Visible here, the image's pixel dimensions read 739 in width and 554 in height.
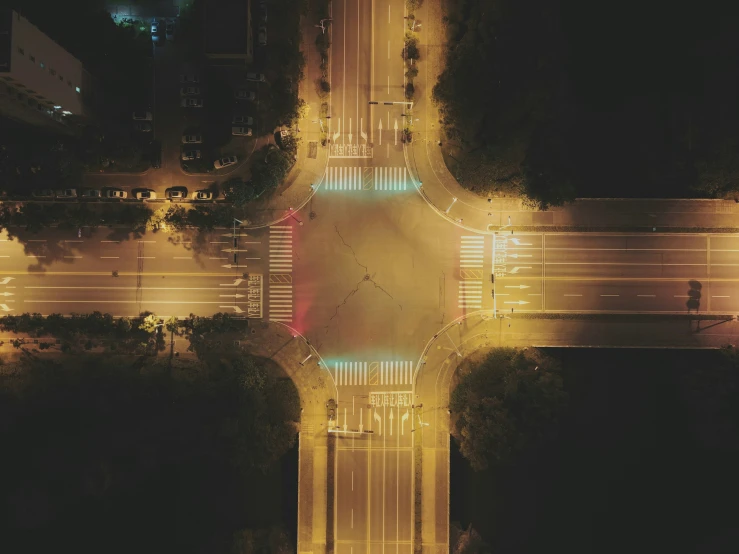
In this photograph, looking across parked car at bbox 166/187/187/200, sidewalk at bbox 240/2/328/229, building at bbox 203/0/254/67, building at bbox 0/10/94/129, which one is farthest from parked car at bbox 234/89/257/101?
building at bbox 0/10/94/129

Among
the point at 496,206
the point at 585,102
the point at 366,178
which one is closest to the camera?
the point at 585,102

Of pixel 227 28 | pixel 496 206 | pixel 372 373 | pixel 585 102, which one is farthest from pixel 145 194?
pixel 585 102

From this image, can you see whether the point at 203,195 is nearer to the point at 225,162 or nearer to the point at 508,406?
the point at 225,162

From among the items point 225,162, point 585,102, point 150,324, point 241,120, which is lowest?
point 150,324

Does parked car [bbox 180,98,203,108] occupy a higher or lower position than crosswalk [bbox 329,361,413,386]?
higher

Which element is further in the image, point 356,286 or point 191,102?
point 356,286

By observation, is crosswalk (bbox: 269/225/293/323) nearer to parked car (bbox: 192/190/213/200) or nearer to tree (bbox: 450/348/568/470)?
parked car (bbox: 192/190/213/200)

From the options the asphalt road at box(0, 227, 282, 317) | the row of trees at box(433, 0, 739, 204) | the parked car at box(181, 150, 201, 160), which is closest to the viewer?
the row of trees at box(433, 0, 739, 204)
